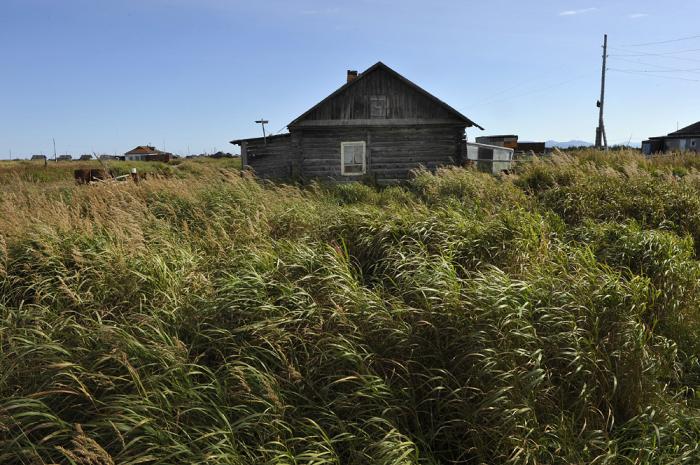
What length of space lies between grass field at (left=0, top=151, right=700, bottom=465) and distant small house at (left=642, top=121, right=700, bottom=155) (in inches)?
1486

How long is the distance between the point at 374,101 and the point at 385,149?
175cm

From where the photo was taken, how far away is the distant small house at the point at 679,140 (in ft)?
119

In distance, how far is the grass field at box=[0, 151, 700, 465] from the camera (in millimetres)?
2855

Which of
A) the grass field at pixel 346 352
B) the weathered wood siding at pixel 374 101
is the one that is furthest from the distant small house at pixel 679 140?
→ the grass field at pixel 346 352

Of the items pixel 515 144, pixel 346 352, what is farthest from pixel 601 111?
pixel 346 352

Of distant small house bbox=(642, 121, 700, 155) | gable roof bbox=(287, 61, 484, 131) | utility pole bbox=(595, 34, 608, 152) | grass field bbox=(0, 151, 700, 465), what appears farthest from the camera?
distant small house bbox=(642, 121, 700, 155)

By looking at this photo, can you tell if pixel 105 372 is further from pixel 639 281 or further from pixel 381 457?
pixel 639 281

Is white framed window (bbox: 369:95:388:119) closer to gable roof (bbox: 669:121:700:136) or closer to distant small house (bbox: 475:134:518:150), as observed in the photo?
distant small house (bbox: 475:134:518:150)

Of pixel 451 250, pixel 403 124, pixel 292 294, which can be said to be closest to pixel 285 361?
pixel 292 294

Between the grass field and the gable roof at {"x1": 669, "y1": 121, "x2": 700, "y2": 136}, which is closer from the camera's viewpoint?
the grass field

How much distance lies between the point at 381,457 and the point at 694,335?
135 inches

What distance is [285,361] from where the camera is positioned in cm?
330

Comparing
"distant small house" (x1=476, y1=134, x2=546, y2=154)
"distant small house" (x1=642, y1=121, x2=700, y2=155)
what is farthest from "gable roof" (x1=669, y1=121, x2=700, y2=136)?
"distant small house" (x1=476, y1=134, x2=546, y2=154)

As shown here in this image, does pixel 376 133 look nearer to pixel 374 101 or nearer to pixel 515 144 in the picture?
pixel 374 101
